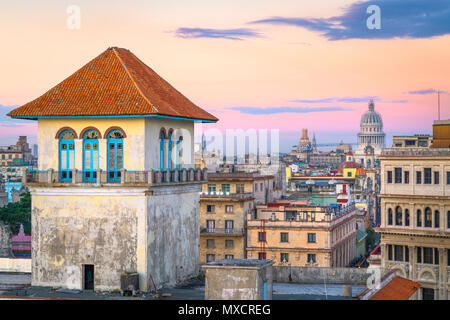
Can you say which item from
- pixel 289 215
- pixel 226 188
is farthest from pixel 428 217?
pixel 226 188

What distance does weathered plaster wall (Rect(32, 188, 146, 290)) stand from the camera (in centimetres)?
3133

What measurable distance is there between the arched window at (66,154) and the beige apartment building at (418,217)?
46.8 metres

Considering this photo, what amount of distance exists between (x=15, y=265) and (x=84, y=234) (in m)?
7.06

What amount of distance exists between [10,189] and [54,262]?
137 m

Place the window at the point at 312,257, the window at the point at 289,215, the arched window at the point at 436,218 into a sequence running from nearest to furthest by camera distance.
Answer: the arched window at the point at 436,218 → the window at the point at 312,257 → the window at the point at 289,215

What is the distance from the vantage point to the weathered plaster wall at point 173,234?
31781 mm

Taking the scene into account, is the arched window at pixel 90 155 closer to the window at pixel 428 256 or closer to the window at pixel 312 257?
the window at pixel 428 256

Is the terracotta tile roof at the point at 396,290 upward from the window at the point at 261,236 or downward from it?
upward

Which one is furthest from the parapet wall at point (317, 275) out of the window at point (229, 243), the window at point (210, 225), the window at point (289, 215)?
the window at point (210, 225)

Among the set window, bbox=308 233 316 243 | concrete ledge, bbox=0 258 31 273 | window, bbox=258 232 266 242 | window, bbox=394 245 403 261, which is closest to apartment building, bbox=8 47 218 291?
concrete ledge, bbox=0 258 31 273

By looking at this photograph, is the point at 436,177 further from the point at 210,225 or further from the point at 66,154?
the point at 66,154

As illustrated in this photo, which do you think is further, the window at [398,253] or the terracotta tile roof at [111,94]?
the window at [398,253]

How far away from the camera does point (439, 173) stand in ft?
238
